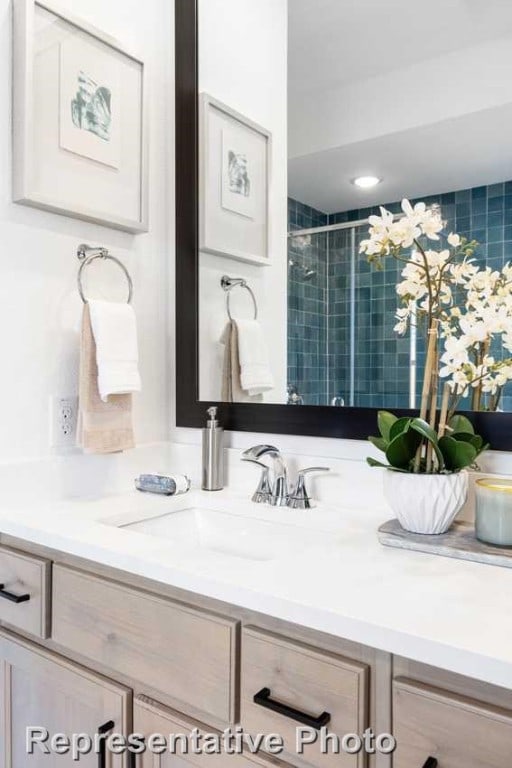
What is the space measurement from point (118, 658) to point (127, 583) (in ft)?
0.40

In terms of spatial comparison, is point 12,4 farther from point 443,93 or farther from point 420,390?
point 420,390

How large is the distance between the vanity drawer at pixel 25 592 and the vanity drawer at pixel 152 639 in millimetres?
25

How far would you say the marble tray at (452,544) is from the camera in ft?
2.89

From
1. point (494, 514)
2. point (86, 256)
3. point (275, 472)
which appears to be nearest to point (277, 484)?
point (275, 472)

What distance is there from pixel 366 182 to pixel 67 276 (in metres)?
0.72

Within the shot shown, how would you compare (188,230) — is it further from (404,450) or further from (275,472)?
(404,450)

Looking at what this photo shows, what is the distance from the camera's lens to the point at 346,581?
2.60 ft

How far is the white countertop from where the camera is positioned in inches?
25.1

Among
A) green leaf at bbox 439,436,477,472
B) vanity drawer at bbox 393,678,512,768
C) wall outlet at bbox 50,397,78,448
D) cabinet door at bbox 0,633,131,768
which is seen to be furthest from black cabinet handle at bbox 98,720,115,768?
green leaf at bbox 439,436,477,472

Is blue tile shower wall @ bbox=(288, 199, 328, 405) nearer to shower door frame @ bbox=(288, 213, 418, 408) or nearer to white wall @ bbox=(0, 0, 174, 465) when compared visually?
shower door frame @ bbox=(288, 213, 418, 408)

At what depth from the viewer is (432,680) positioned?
0.66 meters

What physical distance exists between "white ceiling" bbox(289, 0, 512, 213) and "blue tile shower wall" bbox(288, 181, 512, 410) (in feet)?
0.13

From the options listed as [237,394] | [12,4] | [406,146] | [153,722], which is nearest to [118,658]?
[153,722]

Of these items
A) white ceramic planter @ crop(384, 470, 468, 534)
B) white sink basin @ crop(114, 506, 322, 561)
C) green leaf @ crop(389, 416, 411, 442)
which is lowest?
white sink basin @ crop(114, 506, 322, 561)
